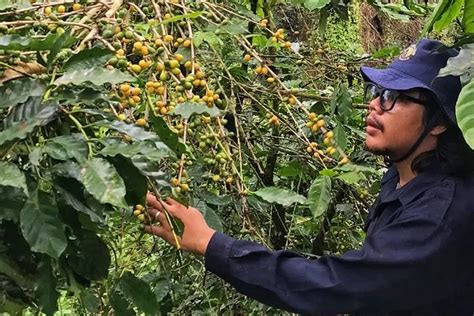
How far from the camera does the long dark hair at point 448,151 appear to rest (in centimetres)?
136

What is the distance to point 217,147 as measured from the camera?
1333 millimetres

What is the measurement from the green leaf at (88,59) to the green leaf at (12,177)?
0.18 meters

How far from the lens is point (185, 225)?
128cm

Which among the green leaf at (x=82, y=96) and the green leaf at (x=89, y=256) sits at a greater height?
the green leaf at (x=82, y=96)

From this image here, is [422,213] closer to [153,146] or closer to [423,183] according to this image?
[423,183]

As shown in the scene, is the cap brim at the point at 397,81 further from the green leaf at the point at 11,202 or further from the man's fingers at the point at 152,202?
the green leaf at the point at 11,202

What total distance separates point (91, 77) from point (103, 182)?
0.49 feet

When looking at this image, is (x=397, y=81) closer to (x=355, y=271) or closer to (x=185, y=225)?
(x=355, y=271)

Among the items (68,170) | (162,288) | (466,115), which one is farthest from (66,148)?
(162,288)

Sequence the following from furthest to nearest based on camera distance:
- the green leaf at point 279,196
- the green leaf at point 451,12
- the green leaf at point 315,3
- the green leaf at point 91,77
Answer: the green leaf at point 315,3 → the green leaf at point 279,196 → the green leaf at point 451,12 → the green leaf at point 91,77

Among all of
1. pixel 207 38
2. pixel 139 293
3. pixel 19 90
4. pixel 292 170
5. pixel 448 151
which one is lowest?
pixel 292 170

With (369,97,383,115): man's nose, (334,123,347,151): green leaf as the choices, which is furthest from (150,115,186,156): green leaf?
(334,123,347,151): green leaf

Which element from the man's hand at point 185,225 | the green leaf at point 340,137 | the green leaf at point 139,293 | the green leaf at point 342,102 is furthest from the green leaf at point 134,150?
the green leaf at point 342,102

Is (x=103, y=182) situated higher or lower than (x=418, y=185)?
higher
